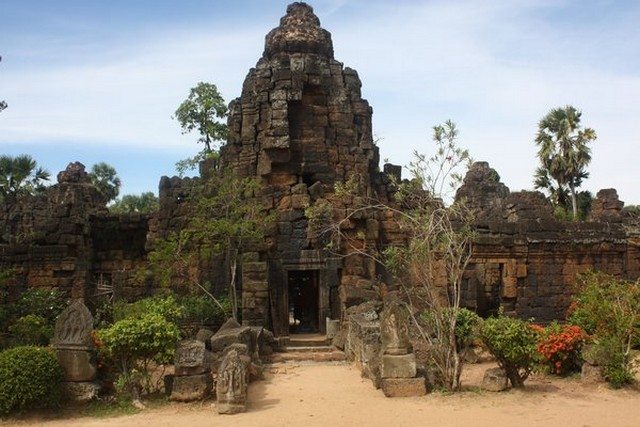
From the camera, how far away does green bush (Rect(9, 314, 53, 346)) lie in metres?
13.2

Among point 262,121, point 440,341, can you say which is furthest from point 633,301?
point 262,121

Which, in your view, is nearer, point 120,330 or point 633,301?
point 120,330

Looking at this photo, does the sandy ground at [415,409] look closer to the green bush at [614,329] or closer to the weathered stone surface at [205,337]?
the green bush at [614,329]

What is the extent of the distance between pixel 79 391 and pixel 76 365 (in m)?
0.42

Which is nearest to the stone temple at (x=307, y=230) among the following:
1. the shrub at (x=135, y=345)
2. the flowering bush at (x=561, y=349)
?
the flowering bush at (x=561, y=349)

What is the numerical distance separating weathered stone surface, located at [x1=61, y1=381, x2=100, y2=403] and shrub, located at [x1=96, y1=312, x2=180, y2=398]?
43 cm

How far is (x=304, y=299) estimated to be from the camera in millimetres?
22188

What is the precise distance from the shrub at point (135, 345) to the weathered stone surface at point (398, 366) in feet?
11.7

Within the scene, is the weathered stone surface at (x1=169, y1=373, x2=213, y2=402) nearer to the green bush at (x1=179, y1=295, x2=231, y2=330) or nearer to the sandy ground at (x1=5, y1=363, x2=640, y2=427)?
the sandy ground at (x1=5, y1=363, x2=640, y2=427)

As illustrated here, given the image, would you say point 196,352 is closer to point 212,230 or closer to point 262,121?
point 212,230

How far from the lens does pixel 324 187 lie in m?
→ 18.1

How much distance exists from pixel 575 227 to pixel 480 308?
12.2 ft

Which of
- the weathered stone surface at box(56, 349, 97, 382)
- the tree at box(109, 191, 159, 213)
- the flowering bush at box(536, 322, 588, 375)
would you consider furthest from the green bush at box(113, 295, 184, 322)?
the tree at box(109, 191, 159, 213)

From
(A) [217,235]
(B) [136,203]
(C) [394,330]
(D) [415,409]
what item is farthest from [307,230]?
(B) [136,203]
